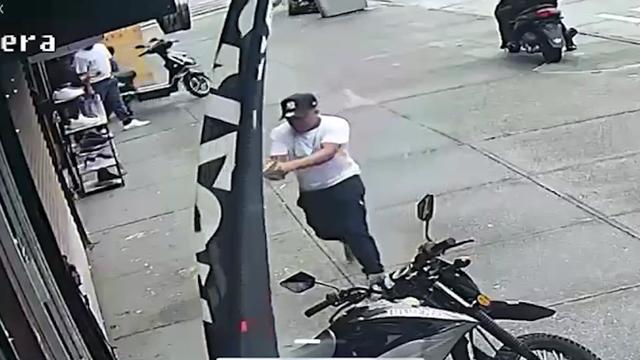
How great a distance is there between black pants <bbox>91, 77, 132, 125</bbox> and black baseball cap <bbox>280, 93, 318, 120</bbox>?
7.75 feet

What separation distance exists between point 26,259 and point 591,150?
4913mm

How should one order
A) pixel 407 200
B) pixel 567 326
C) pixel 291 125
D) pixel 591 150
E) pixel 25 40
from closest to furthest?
pixel 25 40, pixel 291 125, pixel 567 326, pixel 407 200, pixel 591 150

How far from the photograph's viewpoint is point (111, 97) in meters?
6.39

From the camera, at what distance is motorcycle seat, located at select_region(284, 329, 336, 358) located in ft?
9.20

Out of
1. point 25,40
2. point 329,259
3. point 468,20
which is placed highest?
point 25,40

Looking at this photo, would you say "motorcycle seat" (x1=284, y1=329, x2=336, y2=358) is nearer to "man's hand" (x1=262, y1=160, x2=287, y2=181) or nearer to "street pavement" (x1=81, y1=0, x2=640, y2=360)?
"street pavement" (x1=81, y1=0, x2=640, y2=360)

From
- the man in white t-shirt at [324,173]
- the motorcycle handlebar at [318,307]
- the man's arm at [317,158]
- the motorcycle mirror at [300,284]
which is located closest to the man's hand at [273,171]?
the man in white t-shirt at [324,173]

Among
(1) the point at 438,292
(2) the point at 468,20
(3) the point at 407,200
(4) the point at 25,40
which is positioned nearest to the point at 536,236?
(3) the point at 407,200

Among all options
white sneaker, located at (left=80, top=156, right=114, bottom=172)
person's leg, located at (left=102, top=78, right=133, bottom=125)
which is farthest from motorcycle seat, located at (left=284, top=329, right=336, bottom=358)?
white sneaker, located at (left=80, top=156, right=114, bottom=172)

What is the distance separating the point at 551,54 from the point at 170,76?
12.3 ft

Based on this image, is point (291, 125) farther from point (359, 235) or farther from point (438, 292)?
point (359, 235)

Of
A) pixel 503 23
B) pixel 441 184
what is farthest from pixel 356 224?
pixel 503 23

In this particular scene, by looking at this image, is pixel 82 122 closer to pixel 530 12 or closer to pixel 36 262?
pixel 36 262

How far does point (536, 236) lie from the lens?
5.20 meters
